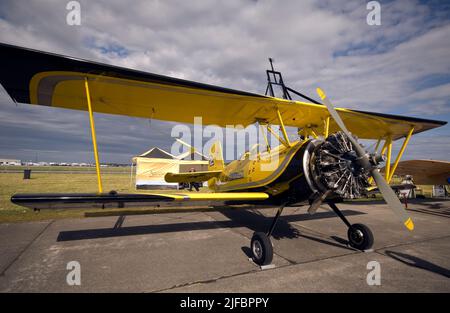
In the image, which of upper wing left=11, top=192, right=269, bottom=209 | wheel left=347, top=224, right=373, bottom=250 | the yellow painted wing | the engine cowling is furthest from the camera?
the yellow painted wing

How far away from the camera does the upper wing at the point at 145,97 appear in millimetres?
3629

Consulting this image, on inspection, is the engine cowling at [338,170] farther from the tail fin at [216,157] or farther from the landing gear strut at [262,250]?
the tail fin at [216,157]

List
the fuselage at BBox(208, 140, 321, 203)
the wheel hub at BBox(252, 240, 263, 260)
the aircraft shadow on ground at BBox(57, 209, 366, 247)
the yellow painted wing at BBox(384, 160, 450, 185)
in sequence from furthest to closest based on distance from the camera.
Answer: the yellow painted wing at BBox(384, 160, 450, 185)
the aircraft shadow on ground at BBox(57, 209, 366, 247)
the fuselage at BBox(208, 140, 321, 203)
the wheel hub at BBox(252, 240, 263, 260)

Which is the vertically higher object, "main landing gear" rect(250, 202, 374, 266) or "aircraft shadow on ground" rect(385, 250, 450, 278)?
"main landing gear" rect(250, 202, 374, 266)

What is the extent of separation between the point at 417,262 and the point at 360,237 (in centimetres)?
102

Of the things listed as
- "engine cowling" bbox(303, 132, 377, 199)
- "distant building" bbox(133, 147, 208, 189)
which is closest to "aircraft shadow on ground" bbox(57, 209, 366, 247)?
"engine cowling" bbox(303, 132, 377, 199)

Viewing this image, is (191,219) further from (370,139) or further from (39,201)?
(370,139)

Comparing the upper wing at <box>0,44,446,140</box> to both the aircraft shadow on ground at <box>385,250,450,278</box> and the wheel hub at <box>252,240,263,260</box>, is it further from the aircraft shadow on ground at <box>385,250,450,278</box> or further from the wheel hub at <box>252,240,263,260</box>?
the aircraft shadow on ground at <box>385,250,450,278</box>

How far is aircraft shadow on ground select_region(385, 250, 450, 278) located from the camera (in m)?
3.92

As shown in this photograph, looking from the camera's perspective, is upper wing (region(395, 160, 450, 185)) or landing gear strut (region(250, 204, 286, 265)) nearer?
landing gear strut (region(250, 204, 286, 265))

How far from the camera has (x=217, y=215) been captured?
906cm

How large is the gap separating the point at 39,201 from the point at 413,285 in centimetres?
570

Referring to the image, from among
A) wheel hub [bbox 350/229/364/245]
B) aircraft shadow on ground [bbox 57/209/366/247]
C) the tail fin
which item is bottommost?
aircraft shadow on ground [bbox 57/209/366/247]

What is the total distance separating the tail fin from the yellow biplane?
111 inches
